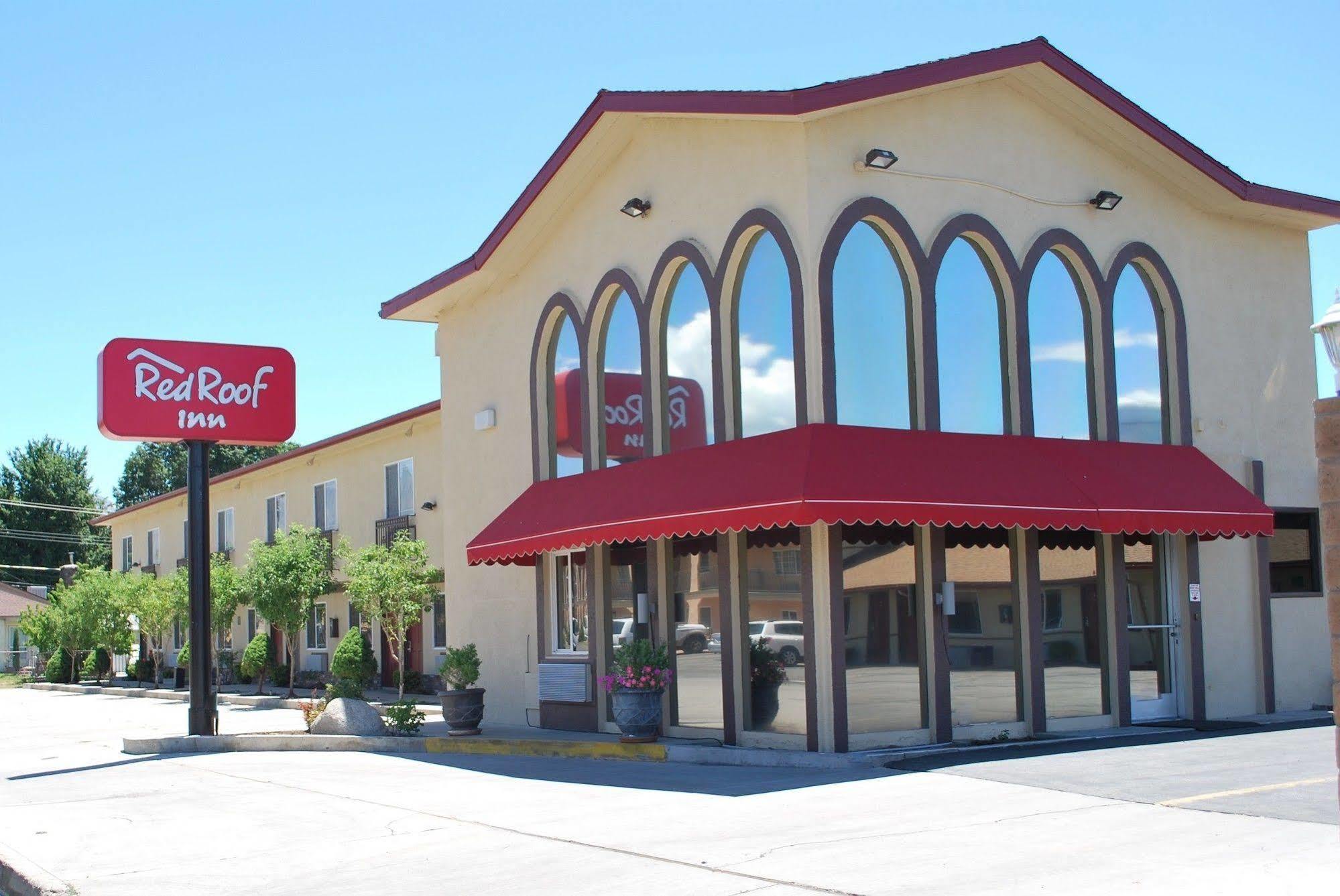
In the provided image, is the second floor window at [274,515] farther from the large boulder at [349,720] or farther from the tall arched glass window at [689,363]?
the tall arched glass window at [689,363]

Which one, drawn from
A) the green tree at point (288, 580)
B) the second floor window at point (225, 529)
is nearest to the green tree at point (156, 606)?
the second floor window at point (225, 529)

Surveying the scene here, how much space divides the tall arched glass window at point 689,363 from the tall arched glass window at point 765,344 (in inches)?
19.7

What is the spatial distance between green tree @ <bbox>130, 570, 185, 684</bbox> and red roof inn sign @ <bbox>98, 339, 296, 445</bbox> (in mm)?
20032

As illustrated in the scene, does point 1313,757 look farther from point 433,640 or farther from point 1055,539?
point 433,640

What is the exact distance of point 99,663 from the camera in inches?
1750

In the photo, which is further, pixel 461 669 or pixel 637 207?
pixel 461 669

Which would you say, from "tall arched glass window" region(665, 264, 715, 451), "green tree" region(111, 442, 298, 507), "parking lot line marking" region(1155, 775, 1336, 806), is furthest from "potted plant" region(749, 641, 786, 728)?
"green tree" region(111, 442, 298, 507)

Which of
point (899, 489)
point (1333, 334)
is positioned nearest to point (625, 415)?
point (899, 489)

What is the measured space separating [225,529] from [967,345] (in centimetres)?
3209

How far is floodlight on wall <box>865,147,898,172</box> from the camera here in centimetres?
1437

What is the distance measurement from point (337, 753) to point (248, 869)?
25.8 ft

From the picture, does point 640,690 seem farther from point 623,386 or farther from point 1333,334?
point 1333,334

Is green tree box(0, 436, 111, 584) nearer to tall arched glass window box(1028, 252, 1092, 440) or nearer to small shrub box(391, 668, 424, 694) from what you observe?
small shrub box(391, 668, 424, 694)

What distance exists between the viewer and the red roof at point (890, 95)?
13922mm
